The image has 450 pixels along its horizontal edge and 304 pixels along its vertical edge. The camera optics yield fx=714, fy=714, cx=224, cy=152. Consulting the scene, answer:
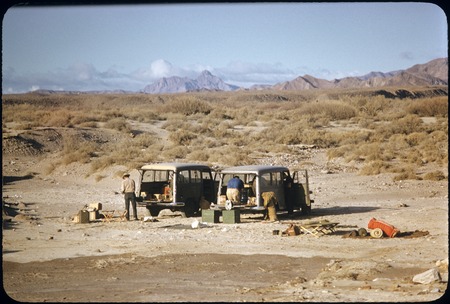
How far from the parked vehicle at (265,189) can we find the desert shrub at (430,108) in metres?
34.3

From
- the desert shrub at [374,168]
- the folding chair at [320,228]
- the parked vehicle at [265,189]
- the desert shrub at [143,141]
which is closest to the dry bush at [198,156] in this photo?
the desert shrub at [143,141]

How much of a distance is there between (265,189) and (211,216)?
5.26 feet

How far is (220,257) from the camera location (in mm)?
13883

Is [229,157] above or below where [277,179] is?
above

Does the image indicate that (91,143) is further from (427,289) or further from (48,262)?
(427,289)

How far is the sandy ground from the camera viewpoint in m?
10.8

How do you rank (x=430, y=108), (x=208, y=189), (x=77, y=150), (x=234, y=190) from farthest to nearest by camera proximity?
(x=430, y=108), (x=77, y=150), (x=208, y=189), (x=234, y=190)

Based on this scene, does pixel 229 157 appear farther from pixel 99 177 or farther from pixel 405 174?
pixel 405 174

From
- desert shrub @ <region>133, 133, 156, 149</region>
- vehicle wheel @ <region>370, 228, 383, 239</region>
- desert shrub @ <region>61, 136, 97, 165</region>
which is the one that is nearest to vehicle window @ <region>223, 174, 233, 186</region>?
vehicle wheel @ <region>370, 228, 383, 239</region>

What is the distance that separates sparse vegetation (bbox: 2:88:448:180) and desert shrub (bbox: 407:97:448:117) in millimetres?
71

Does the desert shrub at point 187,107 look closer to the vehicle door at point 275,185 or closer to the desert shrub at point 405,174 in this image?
the desert shrub at point 405,174

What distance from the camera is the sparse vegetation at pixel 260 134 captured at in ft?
110

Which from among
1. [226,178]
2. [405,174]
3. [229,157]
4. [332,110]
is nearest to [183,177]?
[226,178]

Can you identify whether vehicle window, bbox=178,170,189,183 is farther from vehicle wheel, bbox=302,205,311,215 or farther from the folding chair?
the folding chair
